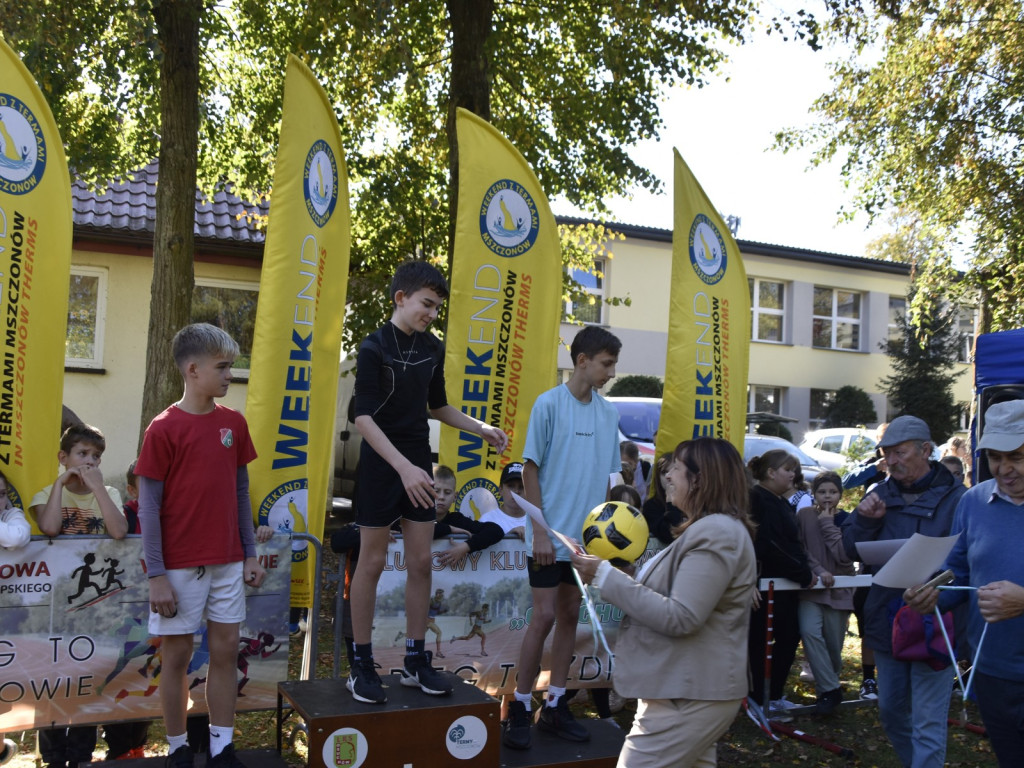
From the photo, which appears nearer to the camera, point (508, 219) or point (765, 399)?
point (508, 219)

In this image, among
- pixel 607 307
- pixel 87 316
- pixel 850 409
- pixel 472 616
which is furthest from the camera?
pixel 850 409

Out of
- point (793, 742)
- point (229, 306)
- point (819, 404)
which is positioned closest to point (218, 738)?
point (793, 742)

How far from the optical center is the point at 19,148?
5441 mm

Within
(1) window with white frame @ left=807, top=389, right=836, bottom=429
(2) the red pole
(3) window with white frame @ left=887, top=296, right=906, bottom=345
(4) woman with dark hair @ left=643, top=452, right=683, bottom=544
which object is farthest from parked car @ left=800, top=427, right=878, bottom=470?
(4) woman with dark hair @ left=643, top=452, right=683, bottom=544

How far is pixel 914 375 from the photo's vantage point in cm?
3036

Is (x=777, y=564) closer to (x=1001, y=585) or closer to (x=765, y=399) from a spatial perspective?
(x=1001, y=585)

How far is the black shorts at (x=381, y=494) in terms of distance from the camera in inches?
177

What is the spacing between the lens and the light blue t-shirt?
201 inches

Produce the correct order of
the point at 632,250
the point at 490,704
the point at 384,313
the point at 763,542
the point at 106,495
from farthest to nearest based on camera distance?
the point at 632,250 → the point at 384,313 → the point at 763,542 → the point at 106,495 → the point at 490,704

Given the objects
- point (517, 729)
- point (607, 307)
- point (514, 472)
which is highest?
point (607, 307)

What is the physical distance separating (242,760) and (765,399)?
28.1 m

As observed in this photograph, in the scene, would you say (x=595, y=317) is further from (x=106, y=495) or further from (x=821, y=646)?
(x=106, y=495)

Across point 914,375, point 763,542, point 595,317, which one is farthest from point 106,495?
point 914,375

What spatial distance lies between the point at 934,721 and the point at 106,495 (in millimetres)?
4467
